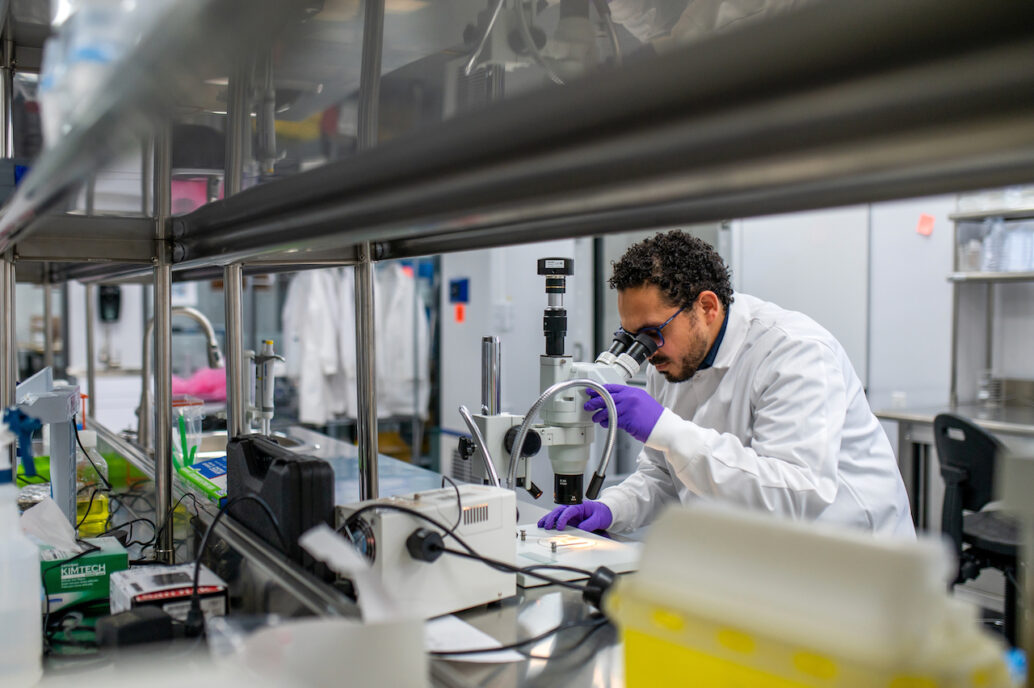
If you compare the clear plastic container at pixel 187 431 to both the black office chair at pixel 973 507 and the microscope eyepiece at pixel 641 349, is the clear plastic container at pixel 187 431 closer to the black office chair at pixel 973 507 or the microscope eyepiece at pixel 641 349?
the microscope eyepiece at pixel 641 349

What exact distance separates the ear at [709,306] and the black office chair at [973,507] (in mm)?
1229

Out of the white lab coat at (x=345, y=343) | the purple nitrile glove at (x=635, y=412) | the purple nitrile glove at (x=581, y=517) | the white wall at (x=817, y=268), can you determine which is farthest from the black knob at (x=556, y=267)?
the white lab coat at (x=345, y=343)

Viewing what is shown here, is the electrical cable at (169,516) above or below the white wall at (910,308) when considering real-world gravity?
below

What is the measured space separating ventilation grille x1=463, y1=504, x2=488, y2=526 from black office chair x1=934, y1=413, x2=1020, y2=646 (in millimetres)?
2148

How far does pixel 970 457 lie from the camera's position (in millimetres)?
2791

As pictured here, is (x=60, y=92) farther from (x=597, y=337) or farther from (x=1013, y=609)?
(x=597, y=337)

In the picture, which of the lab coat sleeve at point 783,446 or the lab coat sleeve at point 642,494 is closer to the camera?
the lab coat sleeve at point 783,446

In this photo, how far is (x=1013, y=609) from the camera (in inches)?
99.9

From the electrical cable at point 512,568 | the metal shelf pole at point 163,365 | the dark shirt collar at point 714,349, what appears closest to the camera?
the electrical cable at point 512,568

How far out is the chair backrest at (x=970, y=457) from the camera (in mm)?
2719

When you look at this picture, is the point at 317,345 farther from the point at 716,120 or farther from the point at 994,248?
the point at 716,120

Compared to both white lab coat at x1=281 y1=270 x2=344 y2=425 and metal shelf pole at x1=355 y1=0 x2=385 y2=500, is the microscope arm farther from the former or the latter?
white lab coat at x1=281 y1=270 x2=344 y2=425

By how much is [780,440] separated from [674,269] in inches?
19.3

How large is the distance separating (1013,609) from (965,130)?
273 cm
